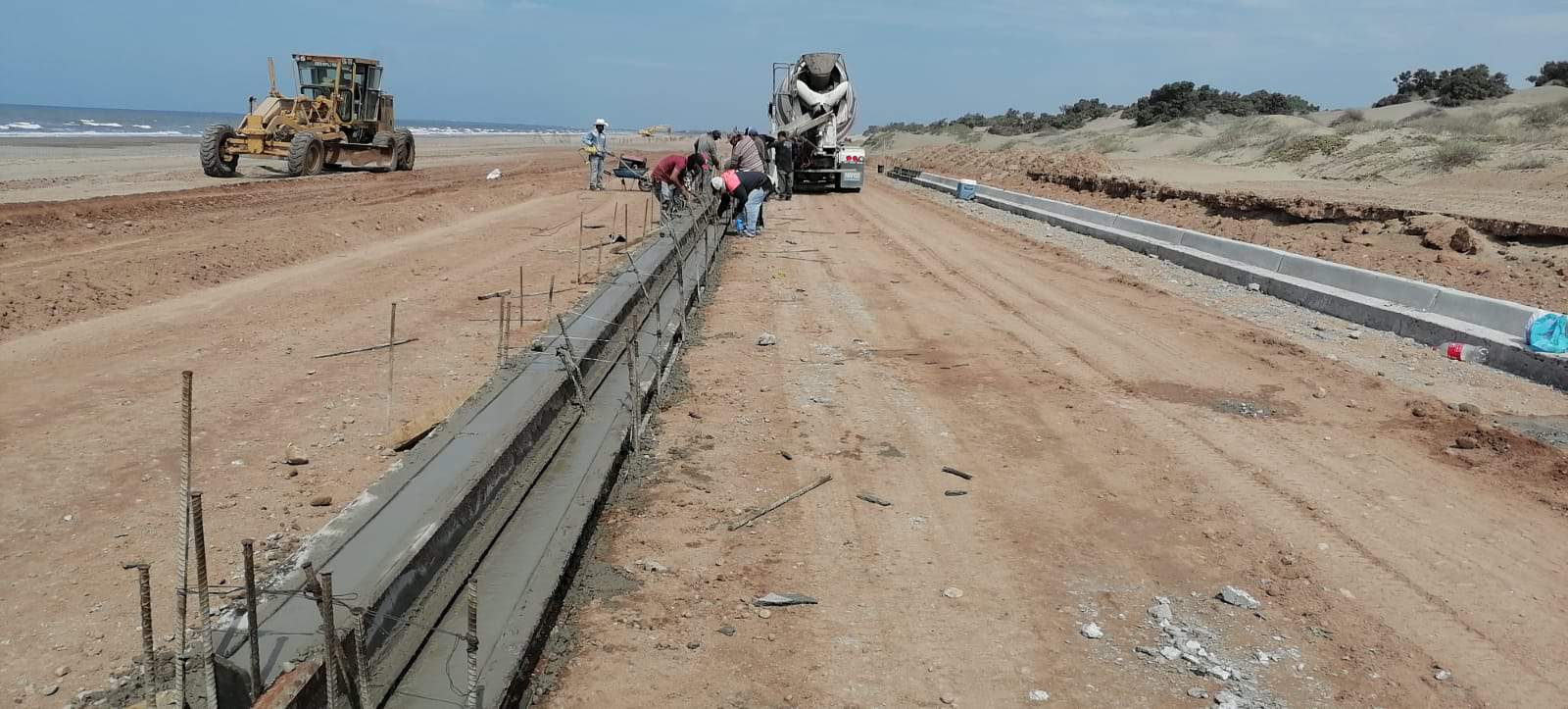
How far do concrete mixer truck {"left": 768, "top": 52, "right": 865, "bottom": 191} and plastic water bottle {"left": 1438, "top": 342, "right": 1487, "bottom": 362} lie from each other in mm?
19217

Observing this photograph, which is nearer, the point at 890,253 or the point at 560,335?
the point at 560,335

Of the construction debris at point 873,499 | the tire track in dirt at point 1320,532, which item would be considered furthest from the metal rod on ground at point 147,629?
the tire track in dirt at point 1320,532

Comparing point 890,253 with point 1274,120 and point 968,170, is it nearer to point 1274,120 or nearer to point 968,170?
point 968,170

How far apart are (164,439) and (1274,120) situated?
39.2 metres

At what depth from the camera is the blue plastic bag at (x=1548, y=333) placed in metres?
7.57

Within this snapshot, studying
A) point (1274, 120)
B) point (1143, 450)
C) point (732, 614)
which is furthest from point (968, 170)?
point (732, 614)

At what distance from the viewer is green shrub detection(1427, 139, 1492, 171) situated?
2027 centimetres

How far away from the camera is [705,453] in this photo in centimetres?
539

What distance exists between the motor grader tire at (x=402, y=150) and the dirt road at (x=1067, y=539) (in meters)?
22.1

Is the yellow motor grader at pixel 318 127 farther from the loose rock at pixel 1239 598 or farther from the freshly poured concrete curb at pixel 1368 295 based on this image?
the loose rock at pixel 1239 598

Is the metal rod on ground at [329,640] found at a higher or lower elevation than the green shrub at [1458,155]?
lower

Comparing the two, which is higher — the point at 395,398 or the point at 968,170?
the point at 968,170

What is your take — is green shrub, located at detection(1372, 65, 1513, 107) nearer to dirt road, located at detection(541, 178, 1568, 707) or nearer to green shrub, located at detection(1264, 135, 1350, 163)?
green shrub, located at detection(1264, 135, 1350, 163)

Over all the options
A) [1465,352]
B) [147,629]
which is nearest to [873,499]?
[147,629]
